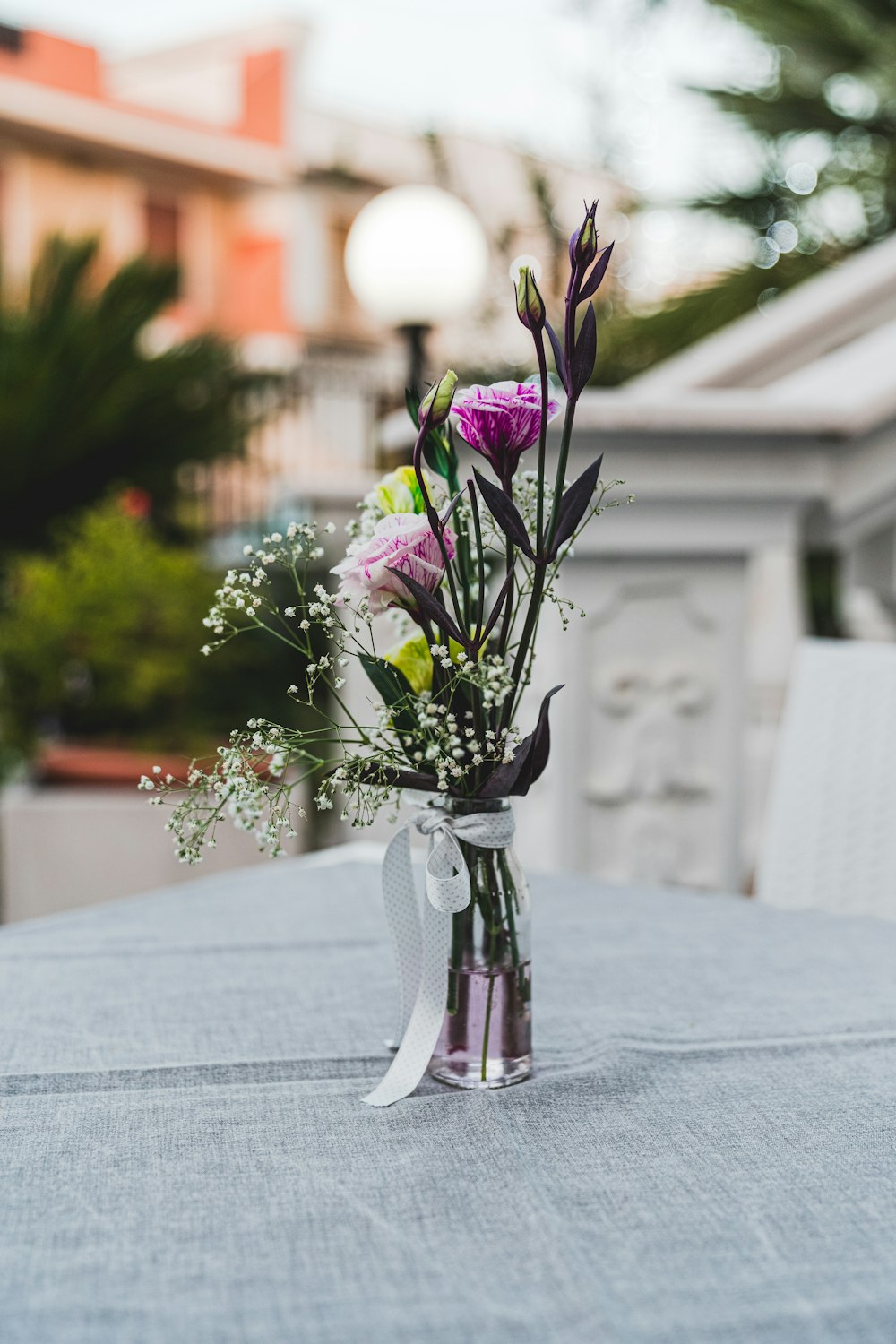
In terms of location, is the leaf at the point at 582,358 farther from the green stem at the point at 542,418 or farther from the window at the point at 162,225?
the window at the point at 162,225

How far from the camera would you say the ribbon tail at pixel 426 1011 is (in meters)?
0.77

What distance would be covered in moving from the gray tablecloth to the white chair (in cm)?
31

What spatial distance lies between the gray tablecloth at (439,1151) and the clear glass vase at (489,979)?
0.02 metres

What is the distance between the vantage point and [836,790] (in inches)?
57.9

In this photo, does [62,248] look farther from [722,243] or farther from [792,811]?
[792,811]

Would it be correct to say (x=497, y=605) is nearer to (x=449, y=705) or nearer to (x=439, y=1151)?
(x=449, y=705)

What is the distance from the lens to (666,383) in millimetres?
2568

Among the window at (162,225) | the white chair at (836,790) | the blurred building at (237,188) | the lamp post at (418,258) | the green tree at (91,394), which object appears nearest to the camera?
the white chair at (836,790)

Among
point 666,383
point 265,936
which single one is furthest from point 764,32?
point 265,936

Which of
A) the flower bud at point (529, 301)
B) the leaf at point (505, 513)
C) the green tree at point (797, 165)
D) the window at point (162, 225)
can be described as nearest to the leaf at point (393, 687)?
the leaf at point (505, 513)

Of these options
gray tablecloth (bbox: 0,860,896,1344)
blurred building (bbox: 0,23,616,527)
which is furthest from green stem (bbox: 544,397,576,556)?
blurred building (bbox: 0,23,616,527)

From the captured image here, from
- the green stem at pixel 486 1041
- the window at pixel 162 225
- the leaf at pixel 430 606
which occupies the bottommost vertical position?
the green stem at pixel 486 1041

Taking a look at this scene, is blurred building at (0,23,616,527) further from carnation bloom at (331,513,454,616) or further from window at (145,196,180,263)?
carnation bloom at (331,513,454,616)

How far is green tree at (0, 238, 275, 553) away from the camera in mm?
4305
